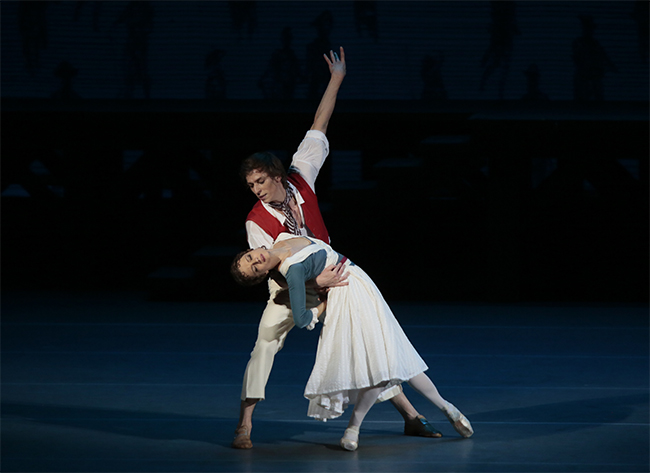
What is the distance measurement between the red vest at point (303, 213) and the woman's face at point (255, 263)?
0.23m

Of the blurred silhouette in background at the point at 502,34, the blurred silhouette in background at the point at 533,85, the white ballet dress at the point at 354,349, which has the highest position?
the blurred silhouette in background at the point at 502,34

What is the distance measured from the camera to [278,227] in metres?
3.68

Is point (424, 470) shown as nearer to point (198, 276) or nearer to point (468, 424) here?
point (468, 424)

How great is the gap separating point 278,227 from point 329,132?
175 inches

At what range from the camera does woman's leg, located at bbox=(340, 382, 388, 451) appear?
3.69 metres

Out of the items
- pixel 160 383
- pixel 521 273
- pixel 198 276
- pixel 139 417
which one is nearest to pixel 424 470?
pixel 139 417

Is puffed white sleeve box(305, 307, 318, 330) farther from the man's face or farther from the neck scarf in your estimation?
the man's face

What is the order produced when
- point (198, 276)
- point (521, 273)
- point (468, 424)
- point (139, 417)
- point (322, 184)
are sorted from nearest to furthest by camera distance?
point (468, 424)
point (139, 417)
point (198, 276)
point (521, 273)
point (322, 184)

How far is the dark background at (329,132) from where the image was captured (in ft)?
27.2

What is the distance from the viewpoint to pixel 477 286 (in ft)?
27.1

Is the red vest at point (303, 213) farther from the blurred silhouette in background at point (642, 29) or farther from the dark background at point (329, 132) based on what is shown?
the blurred silhouette in background at point (642, 29)

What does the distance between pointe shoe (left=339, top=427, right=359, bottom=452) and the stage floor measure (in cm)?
6

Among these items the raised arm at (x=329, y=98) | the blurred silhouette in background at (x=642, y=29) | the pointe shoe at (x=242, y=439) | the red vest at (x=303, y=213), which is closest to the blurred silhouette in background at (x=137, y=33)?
the blurred silhouette in background at (x=642, y=29)

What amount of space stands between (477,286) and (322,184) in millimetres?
2066
